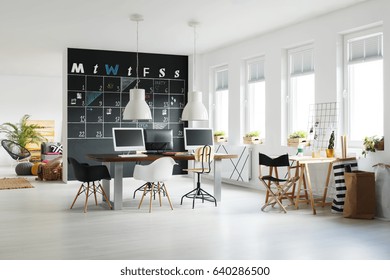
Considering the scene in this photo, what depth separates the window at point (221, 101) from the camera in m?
10.4

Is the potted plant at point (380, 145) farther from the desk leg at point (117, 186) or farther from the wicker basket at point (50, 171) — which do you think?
the wicker basket at point (50, 171)

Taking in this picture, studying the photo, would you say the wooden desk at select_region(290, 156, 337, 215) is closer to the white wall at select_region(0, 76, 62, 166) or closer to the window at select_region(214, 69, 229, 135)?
the window at select_region(214, 69, 229, 135)

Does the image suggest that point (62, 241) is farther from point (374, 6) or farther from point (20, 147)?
point (20, 147)

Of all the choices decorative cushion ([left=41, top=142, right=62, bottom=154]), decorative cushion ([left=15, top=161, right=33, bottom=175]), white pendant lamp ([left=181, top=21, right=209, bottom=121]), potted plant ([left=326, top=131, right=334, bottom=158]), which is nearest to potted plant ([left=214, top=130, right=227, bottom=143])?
white pendant lamp ([left=181, top=21, right=209, bottom=121])

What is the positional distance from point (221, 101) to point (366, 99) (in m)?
4.16

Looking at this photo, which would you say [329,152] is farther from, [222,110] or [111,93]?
[111,93]

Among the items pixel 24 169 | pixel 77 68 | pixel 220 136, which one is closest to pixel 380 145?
pixel 220 136

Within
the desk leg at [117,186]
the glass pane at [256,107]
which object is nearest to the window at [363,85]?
the glass pane at [256,107]

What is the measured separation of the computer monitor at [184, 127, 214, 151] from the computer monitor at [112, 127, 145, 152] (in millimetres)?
796

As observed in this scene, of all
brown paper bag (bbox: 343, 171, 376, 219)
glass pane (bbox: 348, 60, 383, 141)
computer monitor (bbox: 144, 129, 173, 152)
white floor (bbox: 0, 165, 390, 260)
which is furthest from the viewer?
computer monitor (bbox: 144, 129, 173, 152)

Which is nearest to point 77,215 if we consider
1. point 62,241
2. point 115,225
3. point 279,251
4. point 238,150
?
point 115,225

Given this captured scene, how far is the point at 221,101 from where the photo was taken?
34.9 ft

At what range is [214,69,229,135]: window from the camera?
1044 centimetres

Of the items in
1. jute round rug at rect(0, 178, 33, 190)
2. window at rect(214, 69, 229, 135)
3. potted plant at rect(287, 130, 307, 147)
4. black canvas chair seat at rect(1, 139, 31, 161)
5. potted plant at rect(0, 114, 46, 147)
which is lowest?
jute round rug at rect(0, 178, 33, 190)
